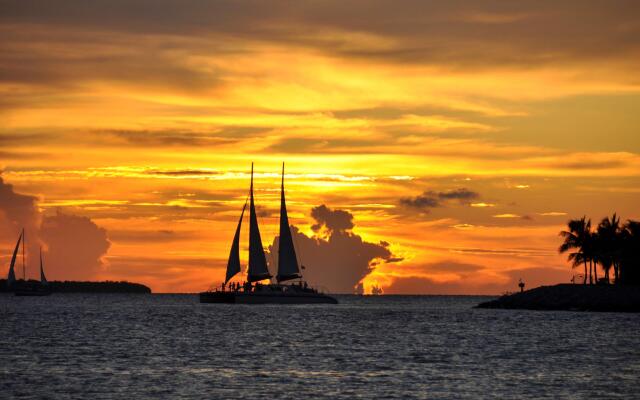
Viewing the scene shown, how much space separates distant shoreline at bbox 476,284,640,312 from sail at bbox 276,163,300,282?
3895cm

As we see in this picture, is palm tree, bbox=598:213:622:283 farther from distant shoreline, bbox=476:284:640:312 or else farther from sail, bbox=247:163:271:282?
sail, bbox=247:163:271:282

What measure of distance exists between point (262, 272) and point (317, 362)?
112186 mm

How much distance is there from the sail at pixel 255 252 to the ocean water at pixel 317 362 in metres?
62.8

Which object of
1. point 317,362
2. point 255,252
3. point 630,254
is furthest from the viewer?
point 255,252

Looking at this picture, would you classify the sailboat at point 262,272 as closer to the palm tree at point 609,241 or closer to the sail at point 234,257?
the sail at point 234,257

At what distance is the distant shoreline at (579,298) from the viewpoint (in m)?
156

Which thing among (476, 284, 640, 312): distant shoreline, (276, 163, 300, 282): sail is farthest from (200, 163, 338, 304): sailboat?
(476, 284, 640, 312): distant shoreline

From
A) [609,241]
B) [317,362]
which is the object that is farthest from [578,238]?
[317,362]

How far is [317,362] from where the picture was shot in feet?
244

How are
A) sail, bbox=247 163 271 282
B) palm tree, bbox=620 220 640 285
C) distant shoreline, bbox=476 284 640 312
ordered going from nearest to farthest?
distant shoreline, bbox=476 284 640 312
palm tree, bbox=620 220 640 285
sail, bbox=247 163 271 282

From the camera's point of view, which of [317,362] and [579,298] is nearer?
[317,362]

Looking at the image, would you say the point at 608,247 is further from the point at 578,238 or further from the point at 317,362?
the point at 317,362

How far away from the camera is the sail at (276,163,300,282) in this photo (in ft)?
611

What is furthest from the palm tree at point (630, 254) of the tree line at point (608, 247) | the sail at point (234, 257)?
the sail at point (234, 257)
